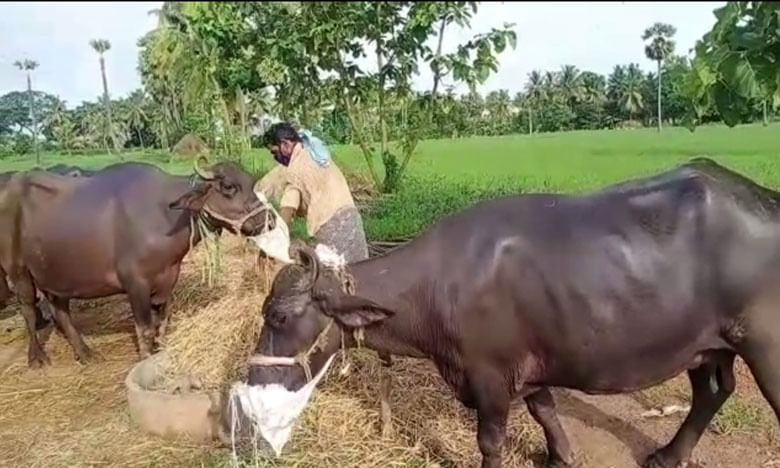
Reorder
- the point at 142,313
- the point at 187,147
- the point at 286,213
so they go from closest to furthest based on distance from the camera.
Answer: the point at 286,213
the point at 142,313
the point at 187,147

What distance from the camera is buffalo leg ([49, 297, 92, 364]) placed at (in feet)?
21.3

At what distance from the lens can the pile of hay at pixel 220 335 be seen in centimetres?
511

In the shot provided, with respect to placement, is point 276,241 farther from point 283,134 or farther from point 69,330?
point 69,330

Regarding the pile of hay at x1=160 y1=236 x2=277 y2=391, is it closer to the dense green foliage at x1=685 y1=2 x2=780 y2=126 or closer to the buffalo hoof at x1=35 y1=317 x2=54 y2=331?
the buffalo hoof at x1=35 y1=317 x2=54 y2=331

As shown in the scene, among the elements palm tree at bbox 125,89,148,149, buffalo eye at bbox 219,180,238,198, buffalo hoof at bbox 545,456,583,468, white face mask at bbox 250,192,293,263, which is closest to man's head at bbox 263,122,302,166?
white face mask at bbox 250,192,293,263

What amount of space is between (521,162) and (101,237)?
12.5 m

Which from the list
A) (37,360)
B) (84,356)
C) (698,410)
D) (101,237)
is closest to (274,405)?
(698,410)

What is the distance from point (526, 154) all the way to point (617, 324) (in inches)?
600

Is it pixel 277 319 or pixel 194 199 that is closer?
pixel 277 319

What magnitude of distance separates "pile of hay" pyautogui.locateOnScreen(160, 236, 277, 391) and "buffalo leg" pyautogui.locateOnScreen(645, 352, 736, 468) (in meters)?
2.33

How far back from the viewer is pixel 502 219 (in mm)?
3607

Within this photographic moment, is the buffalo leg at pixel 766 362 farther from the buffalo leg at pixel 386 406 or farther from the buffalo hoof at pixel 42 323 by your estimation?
the buffalo hoof at pixel 42 323

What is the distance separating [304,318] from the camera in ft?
11.3

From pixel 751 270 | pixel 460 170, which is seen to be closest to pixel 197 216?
pixel 751 270
